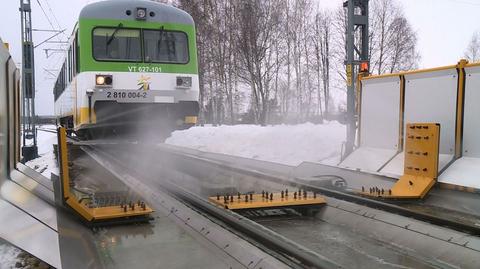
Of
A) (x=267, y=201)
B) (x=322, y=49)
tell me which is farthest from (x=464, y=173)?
(x=322, y=49)

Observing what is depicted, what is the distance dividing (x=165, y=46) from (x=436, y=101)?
6943 millimetres

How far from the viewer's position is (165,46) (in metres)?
11.8

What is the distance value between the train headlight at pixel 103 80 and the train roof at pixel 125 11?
141cm

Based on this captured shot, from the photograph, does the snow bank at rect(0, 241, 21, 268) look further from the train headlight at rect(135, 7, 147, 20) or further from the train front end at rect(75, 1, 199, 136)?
the train headlight at rect(135, 7, 147, 20)

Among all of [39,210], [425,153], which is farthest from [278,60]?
[39,210]

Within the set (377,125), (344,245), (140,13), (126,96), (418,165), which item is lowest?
(344,245)

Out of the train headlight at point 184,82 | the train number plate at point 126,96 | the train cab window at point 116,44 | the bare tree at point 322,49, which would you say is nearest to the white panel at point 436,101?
the train headlight at point 184,82

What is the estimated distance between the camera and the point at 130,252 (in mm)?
4332

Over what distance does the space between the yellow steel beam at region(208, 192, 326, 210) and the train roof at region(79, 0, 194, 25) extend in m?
6.97

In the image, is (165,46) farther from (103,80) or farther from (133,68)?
(103,80)

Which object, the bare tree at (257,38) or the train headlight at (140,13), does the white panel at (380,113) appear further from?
the bare tree at (257,38)

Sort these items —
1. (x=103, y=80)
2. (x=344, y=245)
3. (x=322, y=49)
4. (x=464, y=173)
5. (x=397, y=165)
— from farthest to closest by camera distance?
(x=322, y=49) → (x=103, y=80) → (x=397, y=165) → (x=464, y=173) → (x=344, y=245)

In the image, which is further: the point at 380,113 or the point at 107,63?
the point at 107,63

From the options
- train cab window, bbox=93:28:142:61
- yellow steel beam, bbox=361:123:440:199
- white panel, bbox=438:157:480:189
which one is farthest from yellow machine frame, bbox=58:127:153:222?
train cab window, bbox=93:28:142:61
